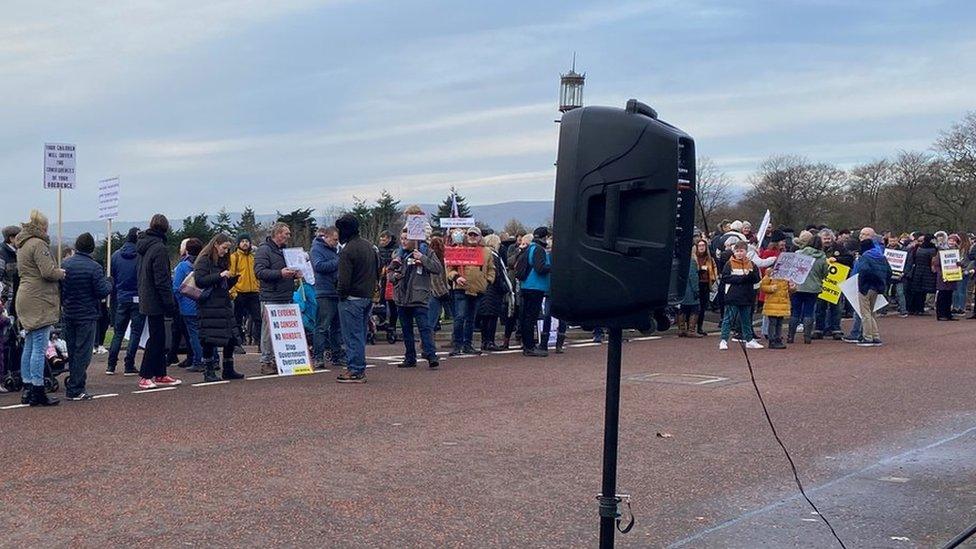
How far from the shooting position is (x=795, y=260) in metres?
17.9

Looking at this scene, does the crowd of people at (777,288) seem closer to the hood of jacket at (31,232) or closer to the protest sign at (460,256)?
the protest sign at (460,256)

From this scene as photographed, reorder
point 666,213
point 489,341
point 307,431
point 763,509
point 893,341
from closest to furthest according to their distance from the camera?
1. point 666,213
2. point 763,509
3. point 307,431
4. point 489,341
5. point 893,341

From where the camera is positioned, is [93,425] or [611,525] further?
[93,425]

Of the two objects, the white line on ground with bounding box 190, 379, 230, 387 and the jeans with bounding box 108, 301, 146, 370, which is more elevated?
the jeans with bounding box 108, 301, 146, 370

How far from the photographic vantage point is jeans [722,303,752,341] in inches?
674

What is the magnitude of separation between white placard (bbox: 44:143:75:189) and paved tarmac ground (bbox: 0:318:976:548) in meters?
5.86

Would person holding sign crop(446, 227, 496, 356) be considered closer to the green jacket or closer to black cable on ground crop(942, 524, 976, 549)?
the green jacket

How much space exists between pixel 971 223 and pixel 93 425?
4981 cm

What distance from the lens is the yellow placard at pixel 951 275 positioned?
23.7m

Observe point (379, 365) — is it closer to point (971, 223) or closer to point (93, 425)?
point (93, 425)


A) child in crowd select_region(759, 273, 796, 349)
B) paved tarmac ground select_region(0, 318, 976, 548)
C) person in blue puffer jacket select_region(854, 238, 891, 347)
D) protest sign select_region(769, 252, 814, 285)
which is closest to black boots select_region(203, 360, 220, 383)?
paved tarmac ground select_region(0, 318, 976, 548)

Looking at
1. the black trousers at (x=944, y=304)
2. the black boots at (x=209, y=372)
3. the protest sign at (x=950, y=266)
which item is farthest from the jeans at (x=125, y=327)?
the black trousers at (x=944, y=304)

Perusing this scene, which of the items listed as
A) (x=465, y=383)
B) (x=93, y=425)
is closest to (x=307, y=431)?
(x=93, y=425)

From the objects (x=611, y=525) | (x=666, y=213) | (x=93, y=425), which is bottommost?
(x=93, y=425)
